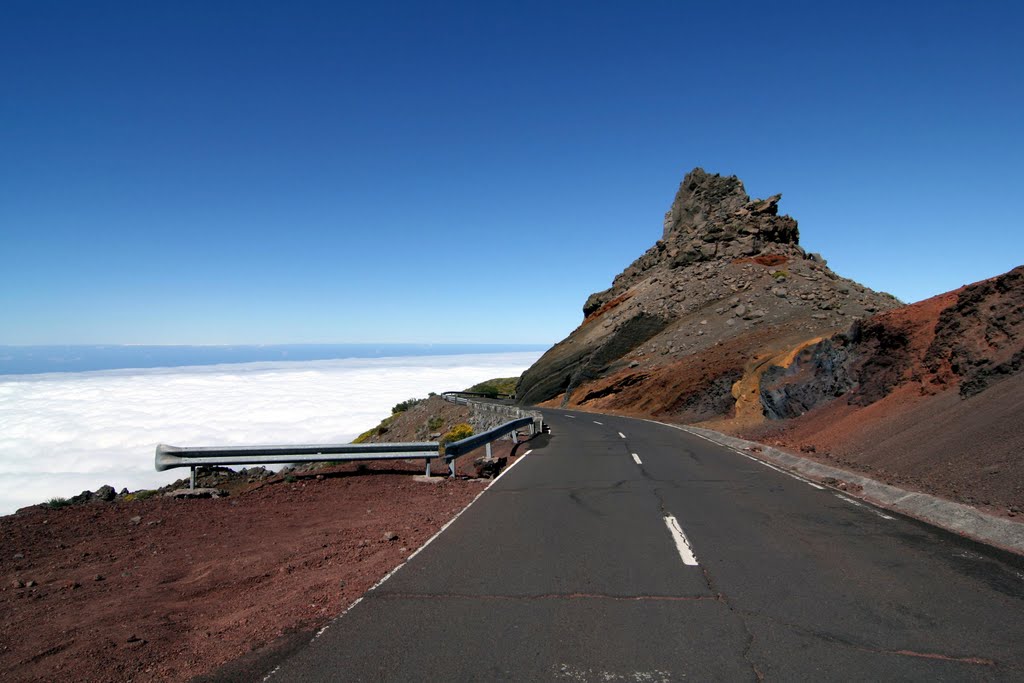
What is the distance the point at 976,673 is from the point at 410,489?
9.66 m

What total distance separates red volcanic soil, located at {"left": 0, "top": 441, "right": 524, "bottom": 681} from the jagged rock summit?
24.5m

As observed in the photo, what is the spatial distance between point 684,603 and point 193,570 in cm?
578

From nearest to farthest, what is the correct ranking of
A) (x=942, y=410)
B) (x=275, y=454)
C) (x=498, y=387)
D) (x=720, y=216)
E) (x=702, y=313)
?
(x=275, y=454)
(x=942, y=410)
(x=702, y=313)
(x=720, y=216)
(x=498, y=387)

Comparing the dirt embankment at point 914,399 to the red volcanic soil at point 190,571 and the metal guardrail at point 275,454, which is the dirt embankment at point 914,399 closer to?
the red volcanic soil at point 190,571

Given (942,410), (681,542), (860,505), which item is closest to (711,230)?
(942,410)

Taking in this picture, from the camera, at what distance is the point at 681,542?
Result: 6.93 metres

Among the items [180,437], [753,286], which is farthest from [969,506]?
[180,437]

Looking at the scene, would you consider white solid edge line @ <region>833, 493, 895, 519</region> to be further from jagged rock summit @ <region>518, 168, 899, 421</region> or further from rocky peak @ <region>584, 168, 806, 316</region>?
rocky peak @ <region>584, 168, 806, 316</region>

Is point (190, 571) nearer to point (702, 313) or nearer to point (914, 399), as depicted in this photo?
point (914, 399)

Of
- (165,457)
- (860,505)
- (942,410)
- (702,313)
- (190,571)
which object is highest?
(702,313)

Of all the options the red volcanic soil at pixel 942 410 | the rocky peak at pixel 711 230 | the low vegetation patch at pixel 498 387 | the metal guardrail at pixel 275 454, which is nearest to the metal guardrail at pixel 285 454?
the metal guardrail at pixel 275 454

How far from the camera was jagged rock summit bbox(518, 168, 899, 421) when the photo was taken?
39.3m

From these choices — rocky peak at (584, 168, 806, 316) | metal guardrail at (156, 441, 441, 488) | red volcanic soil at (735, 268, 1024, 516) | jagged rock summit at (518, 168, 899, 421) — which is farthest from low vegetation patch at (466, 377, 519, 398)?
metal guardrail at (156, 441, 441, 488)

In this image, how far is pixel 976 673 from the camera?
12.0 feet
